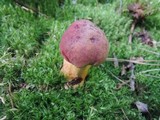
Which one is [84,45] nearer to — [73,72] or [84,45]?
[84,45]

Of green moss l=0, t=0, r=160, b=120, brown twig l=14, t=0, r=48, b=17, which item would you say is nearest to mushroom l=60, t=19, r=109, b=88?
green moss l=0, t=0, r=160, b=120

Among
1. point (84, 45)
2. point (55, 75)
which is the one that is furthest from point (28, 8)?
point (84, 45)

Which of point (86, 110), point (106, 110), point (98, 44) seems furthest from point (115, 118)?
point (98, 44)

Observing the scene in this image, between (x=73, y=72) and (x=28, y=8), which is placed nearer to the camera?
(x=73, y=72)

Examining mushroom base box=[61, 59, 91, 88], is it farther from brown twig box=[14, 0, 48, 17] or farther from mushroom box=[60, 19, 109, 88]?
brown twig box=[14, 0, 48, 17]

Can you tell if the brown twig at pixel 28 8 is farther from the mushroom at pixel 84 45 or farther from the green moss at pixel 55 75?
the mushroom at pixel 84 45
